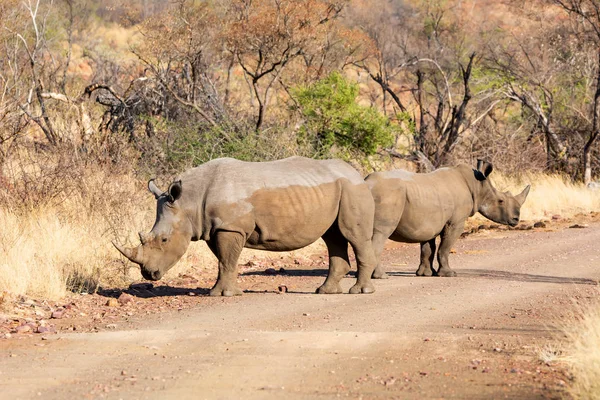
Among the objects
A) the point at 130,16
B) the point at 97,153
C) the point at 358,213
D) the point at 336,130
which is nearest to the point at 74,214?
the point at 97,153

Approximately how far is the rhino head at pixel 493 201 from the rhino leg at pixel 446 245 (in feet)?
2.24

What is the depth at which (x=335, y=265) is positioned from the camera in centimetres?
1116

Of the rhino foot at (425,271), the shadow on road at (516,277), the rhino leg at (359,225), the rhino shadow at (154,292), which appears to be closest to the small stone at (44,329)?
the rhino shadow at (154,292)

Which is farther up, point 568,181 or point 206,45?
point 206,45

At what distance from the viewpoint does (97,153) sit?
1591 centimetres

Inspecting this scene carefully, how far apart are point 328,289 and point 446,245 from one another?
254 cm

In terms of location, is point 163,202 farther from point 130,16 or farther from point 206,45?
point 130,16

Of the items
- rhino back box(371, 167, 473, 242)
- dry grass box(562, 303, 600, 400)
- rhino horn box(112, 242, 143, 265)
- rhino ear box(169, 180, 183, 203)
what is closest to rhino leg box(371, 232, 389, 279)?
rhino back box(371, 167, 473, 242)

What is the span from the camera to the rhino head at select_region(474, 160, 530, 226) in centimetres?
1380

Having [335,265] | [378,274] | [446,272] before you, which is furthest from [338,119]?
[335,265]

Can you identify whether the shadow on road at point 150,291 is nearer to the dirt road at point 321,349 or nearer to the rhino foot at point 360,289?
the dirt road at point 321,349

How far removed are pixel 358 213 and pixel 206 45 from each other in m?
10.7

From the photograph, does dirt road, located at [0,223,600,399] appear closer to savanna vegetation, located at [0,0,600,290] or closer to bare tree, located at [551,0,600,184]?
savanna vegetation, located at [0,0,600,290]

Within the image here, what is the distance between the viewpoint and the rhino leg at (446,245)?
1290cm
